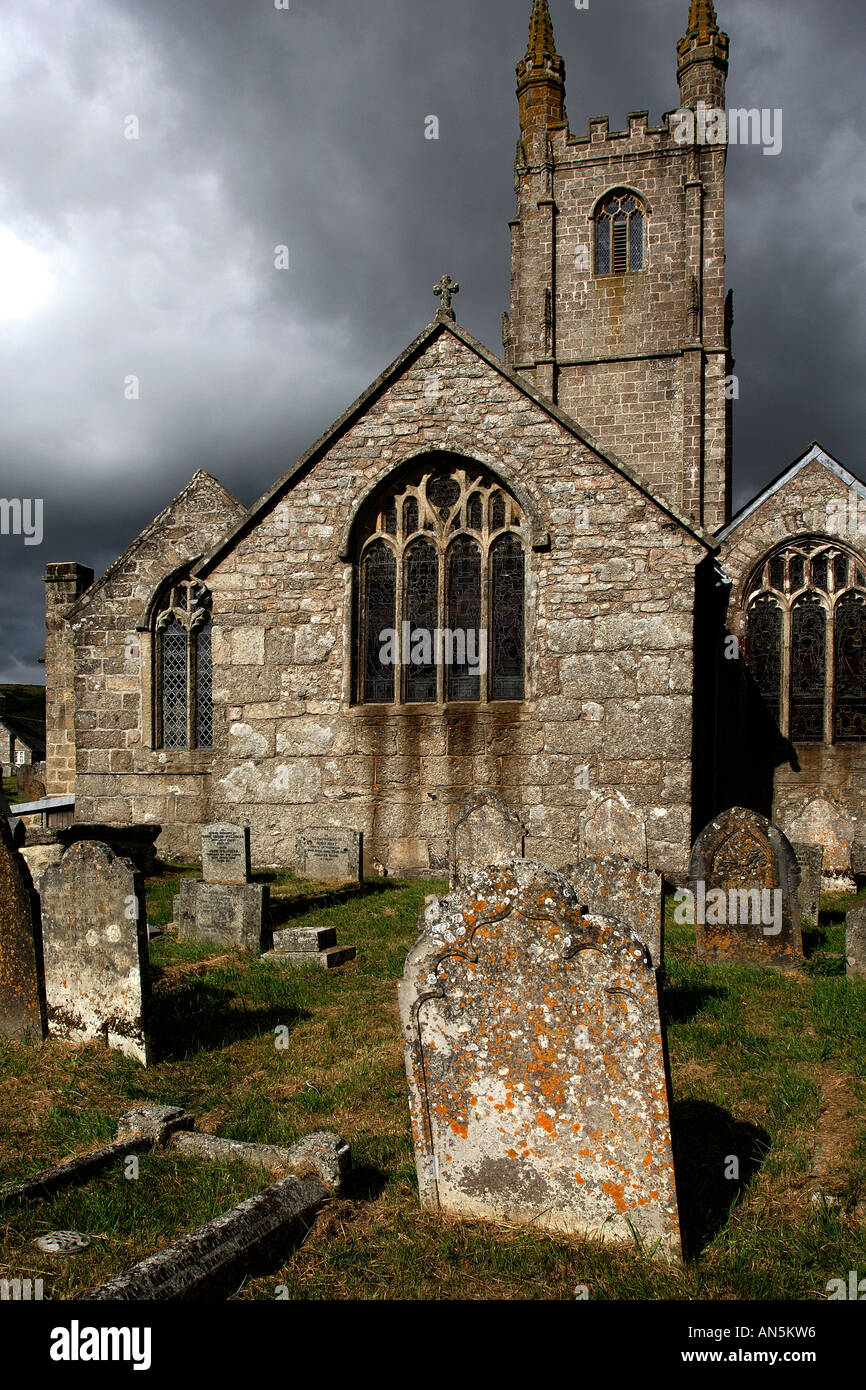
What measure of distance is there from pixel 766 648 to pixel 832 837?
158 inches

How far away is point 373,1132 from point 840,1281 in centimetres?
204

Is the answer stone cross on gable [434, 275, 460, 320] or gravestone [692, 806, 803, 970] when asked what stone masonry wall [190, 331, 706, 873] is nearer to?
stone cross on gable [434, 275, 460, 320]

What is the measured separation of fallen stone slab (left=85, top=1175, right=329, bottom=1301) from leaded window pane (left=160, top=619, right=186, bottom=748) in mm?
10340

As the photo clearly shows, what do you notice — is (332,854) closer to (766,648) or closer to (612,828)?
(612,828)

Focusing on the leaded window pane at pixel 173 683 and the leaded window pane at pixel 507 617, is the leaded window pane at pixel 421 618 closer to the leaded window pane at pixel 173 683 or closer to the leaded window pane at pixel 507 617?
the leaded window pane at pixel 507 617

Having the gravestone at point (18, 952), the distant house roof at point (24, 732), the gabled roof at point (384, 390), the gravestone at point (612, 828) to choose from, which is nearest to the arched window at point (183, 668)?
the gabled roof at point (384, 390)

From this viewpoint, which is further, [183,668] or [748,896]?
[183,668]

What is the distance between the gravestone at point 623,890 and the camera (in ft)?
18.9

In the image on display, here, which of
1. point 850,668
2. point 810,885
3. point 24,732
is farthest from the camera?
point 24,732

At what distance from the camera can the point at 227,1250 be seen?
2770 millimetres

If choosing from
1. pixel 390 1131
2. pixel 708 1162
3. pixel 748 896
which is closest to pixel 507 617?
pixel 748 896

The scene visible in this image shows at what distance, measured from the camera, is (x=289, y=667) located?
36.3 feet

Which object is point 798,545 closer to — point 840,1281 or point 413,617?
point 413,617
